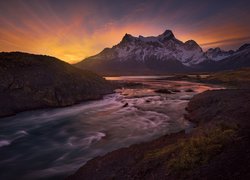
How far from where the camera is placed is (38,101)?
4238cm

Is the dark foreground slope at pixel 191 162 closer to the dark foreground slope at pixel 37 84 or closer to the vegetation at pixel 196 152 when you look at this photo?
the vegetation at pixel 196 152

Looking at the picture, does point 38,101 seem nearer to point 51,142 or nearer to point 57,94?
point 57,94

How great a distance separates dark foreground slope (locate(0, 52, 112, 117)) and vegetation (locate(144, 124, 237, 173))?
104 ft

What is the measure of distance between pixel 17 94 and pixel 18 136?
55.7 feet

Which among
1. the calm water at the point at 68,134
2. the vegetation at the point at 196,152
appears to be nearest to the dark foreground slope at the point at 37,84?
the calm water at the point at 68,134

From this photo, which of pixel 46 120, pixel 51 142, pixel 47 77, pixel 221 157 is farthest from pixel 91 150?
pixel 47 77

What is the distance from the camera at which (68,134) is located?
86.6 feet

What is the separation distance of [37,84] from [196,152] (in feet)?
133

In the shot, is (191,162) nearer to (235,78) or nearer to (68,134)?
(68,134)

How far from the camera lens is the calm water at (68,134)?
17.7 m

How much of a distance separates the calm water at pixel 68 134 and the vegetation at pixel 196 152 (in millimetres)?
8051

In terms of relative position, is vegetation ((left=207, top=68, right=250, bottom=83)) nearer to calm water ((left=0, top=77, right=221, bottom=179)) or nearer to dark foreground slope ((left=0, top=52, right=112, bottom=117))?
dark foreground slope ((left=0, top=52, right=112, bottom=117))

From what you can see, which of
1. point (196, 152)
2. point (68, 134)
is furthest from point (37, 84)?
point (196, 152)

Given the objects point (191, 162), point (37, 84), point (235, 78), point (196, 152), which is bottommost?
point (235, 78)
